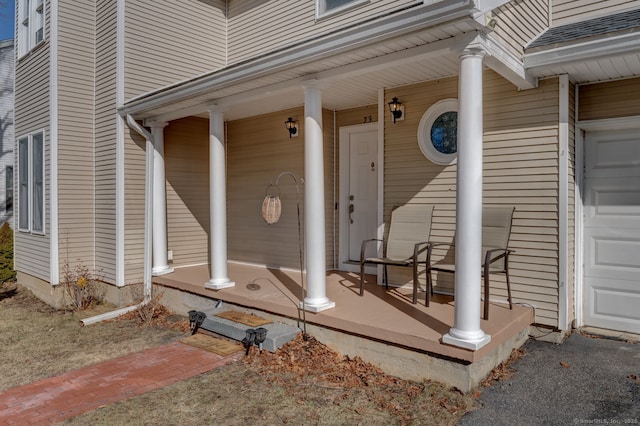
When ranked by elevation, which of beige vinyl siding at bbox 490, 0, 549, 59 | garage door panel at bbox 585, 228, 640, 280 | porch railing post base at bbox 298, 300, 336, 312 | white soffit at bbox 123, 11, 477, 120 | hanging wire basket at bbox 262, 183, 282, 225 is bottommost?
porch railing post base at bbox 298, 300, 336, 312

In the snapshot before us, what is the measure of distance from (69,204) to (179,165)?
5.63 feet

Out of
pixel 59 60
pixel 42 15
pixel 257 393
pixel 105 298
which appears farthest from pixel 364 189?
pixel 42 15

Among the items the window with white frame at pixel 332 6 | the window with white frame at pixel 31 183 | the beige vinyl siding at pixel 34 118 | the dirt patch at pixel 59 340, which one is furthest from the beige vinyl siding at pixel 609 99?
the window with white frame at pixel 31 183

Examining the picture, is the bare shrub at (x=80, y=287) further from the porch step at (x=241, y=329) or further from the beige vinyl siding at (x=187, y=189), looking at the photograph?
the porch step at (x=241, y=329)

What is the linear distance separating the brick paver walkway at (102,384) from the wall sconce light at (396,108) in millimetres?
3203

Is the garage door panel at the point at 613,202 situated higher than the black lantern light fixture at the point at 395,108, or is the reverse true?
the black lantern light fixture at the point at 395,108

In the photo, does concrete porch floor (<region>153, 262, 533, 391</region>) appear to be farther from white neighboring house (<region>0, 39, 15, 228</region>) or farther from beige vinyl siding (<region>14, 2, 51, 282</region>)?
white neighboring house (<region>0, 39, 15, 228</region>)

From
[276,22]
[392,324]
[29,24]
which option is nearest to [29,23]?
[29,24]

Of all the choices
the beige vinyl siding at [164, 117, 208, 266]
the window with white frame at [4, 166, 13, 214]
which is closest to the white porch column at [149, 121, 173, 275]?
the beige vinyl siding at [164, 117, 208, 266]

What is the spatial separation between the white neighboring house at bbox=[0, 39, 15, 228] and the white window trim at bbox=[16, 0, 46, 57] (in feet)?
14.3

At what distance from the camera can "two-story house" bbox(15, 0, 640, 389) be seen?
3.64 meters

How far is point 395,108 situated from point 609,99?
2.14 metres

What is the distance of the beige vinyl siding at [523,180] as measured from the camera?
4.31m

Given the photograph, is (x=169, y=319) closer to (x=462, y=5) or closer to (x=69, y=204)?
(x=69, y=204)
